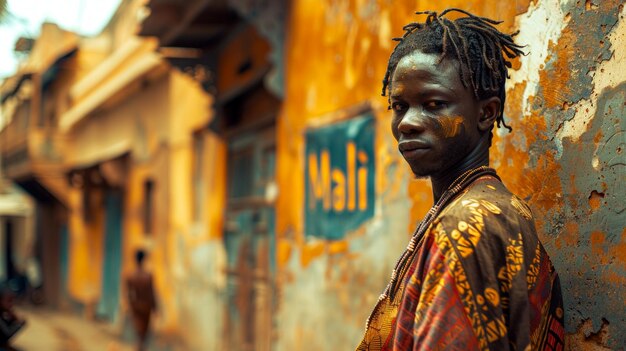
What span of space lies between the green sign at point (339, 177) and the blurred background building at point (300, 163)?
0.02m

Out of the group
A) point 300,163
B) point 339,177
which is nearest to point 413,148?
point 339,177

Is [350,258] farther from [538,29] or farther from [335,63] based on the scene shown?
[538,29]

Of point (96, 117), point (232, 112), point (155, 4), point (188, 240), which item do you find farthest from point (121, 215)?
point (155, 4)

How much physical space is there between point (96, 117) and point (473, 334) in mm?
16506

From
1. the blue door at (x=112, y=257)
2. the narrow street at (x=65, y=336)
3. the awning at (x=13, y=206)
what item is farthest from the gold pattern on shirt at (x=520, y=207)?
the awning at (x=13, y=206)

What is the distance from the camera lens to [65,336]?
14.7 m

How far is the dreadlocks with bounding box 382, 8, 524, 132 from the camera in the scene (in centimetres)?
204

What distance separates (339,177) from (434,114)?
3.55 metres

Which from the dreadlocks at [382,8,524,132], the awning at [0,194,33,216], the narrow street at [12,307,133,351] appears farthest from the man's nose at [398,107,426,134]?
the awning at [0,194,33,216]

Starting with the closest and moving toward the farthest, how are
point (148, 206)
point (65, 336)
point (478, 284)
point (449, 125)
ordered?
point (478, 284), point (449, 125), point (148, 206), point (65, 336)

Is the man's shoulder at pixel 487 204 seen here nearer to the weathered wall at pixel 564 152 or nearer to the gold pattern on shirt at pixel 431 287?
the gold pattern on shirt at pixel 431 287

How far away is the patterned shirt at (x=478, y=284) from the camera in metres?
1.78

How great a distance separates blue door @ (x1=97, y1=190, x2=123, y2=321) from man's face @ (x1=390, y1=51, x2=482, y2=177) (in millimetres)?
14038

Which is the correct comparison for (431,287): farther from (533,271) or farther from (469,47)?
(469,47)
